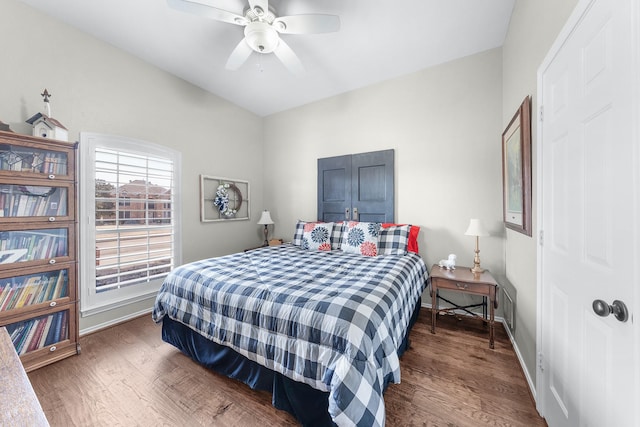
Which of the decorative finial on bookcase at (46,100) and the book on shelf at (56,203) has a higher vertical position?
the decorative finial on bookcase at (46,100)

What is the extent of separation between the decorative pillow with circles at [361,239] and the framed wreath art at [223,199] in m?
1.95

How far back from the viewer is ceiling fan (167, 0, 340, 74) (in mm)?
1743

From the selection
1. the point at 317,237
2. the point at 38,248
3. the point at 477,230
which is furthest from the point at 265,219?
the point at 477,230

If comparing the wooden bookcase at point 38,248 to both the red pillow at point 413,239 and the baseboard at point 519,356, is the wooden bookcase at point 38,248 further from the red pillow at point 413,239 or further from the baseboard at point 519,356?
the baseboard at point 519,356

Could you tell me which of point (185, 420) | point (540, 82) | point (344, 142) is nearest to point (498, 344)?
point (540, 82)

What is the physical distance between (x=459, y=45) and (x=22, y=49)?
13.5 ft

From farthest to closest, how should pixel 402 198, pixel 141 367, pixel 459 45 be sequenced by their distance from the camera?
pixel 402 198 → pixel 459 45 → pixel 141 367

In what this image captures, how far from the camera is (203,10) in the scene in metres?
1.74

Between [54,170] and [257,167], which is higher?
A: [257,167]

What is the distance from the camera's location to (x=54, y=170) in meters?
1.99

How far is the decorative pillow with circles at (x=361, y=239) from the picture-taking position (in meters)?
2.77

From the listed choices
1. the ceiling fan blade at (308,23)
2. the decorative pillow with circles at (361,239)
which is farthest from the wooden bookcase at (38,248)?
the decorative pillow with circles at (361,239)

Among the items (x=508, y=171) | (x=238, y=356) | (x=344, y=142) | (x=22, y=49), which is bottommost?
(x=238, y=356)

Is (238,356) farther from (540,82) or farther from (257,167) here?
(257,167)
